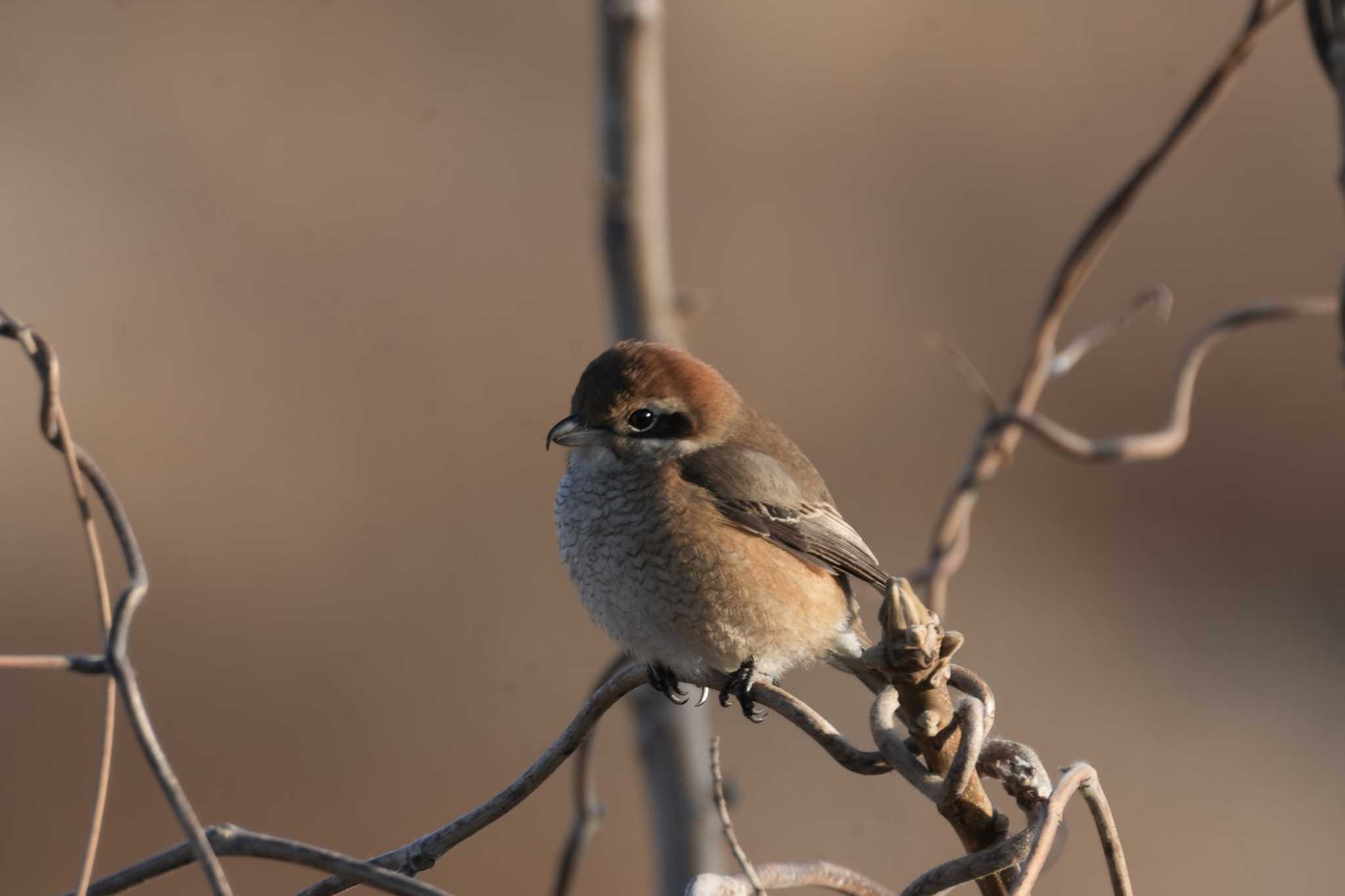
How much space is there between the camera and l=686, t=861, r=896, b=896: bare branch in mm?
1318

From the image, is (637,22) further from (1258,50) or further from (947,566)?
(1258,50)

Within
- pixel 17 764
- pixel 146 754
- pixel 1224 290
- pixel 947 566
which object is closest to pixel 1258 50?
pixel 1224 290

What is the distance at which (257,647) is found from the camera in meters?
5.38

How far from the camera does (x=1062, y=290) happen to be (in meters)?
1.92

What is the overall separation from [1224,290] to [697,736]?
177 inches

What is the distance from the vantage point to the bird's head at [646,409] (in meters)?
2.51

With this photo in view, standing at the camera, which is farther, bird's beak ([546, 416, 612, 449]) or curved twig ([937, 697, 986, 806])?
bird's beak ([546, 416, 612, 449])

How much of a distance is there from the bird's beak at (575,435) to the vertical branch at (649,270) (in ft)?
0.68

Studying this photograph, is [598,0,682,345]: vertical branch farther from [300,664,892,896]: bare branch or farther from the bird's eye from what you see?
[300,664,892,896]: bare branch

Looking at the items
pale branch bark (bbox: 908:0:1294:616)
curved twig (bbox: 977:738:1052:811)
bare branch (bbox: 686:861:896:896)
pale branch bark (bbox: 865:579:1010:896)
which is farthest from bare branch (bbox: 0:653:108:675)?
pale branch bark (bbox: 908:0:1294:616)

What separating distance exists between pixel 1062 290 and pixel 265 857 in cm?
131

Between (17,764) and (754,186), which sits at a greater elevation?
(754,186)

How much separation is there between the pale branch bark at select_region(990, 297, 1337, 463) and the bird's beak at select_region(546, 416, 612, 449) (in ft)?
2.65

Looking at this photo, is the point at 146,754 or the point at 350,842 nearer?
the point at 146,754
